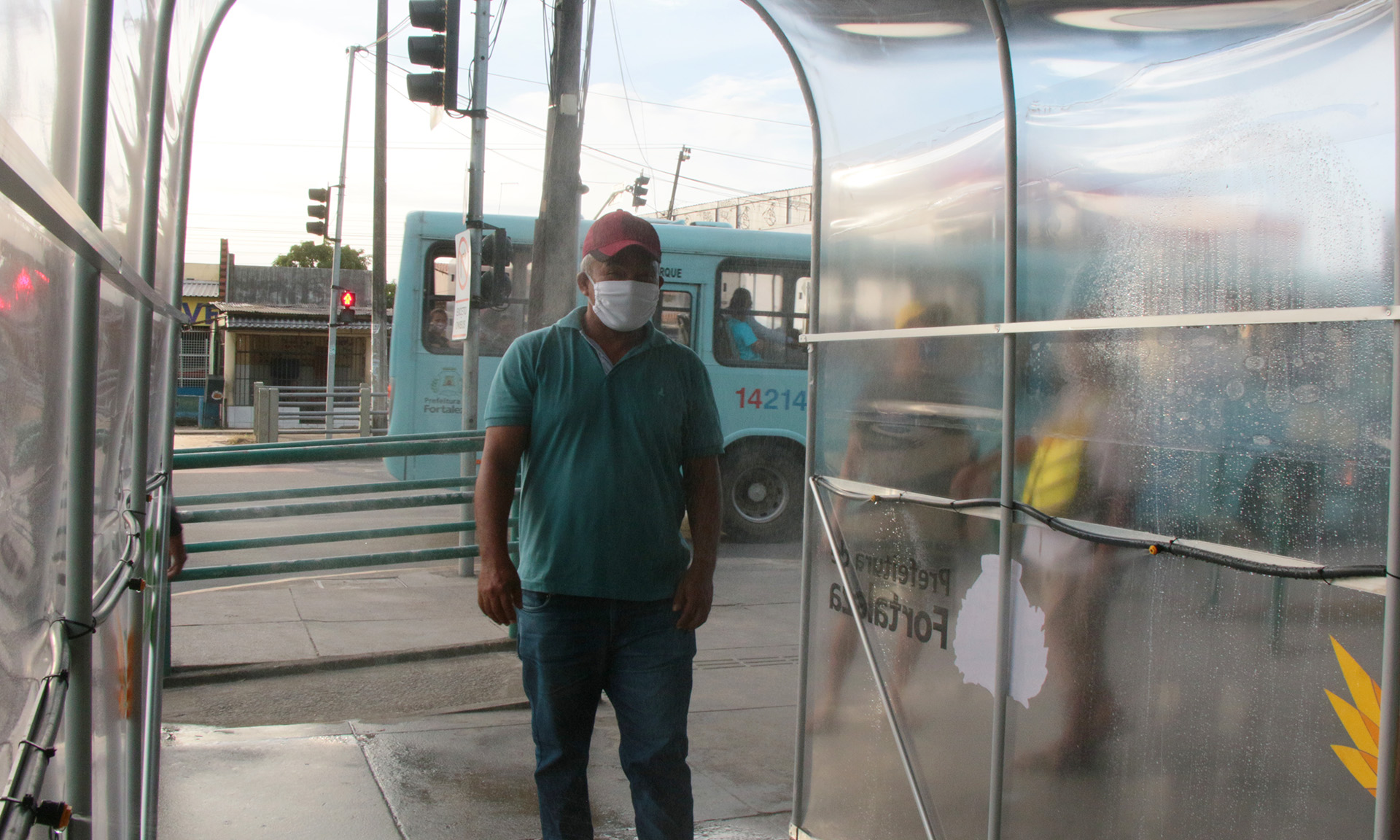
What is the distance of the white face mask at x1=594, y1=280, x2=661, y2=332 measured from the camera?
9.57 ft

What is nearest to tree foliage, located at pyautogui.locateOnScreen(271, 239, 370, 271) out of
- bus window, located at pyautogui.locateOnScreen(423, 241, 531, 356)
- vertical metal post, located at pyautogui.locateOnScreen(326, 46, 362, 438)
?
vertical metal post, located at pyautogui.locateOnScreen(326, 46, 362, 438)

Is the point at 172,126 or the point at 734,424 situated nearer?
the point at 172,126

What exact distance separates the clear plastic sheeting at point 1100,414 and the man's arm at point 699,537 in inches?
24.1

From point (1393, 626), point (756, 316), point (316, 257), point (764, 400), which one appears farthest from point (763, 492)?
point (316, 257)

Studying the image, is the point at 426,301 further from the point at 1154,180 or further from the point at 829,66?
the point at 1154,180

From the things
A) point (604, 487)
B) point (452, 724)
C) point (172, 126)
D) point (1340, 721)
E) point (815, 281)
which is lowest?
point (452, 724)

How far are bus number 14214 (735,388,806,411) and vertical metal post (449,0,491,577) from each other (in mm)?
2935

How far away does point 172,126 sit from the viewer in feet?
9.55

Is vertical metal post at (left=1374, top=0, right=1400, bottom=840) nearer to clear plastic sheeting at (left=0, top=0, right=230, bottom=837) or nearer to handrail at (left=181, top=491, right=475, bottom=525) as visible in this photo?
clear plastic sheeting at (left=0, top=0, right=230, bottom=837)

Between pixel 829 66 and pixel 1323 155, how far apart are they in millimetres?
1745

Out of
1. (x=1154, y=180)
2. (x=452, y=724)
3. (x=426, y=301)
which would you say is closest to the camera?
(x=1154, y=180)

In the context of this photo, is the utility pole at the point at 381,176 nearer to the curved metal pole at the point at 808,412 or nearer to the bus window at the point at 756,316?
the bus window at the point at 756,316

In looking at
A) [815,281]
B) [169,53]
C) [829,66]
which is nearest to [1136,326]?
[815,281]

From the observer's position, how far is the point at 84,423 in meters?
1.38
